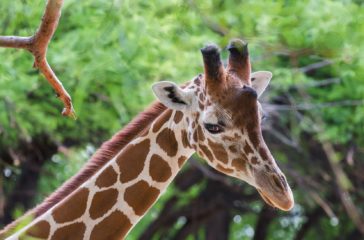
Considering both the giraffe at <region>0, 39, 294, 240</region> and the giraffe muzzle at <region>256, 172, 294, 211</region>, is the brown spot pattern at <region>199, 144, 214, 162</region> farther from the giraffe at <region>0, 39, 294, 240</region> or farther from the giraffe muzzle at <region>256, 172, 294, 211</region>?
the giraffe muzzle at <region>256, 172, 294, 211</region>

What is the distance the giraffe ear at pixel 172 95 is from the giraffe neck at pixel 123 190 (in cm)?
9

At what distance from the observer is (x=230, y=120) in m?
5.30

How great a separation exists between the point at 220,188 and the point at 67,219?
1094 centimetres

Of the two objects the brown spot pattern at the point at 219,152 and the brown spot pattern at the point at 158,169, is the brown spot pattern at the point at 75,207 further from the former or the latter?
the brown spot pattern at the point at 219,152

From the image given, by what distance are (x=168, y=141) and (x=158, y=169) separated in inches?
6.6

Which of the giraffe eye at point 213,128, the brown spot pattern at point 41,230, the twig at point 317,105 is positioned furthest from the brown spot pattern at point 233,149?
the twig at point 317,105

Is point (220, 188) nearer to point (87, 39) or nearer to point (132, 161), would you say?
point (87, 39)

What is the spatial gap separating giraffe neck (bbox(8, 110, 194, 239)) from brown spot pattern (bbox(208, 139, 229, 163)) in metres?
0.21

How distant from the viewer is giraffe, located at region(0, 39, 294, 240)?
527 centimetres

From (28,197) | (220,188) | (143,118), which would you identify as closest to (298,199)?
(220,188)

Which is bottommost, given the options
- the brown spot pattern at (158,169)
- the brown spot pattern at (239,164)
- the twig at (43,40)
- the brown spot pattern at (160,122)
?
the brown spot pattern at (158,169)

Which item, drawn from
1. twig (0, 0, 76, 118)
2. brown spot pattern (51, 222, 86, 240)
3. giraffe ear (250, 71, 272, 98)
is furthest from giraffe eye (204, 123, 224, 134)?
twig (0, 0, 76, 118)

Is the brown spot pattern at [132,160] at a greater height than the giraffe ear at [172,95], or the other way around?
the giraffe ear at [172,95]

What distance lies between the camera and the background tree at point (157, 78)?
27.8 feet
